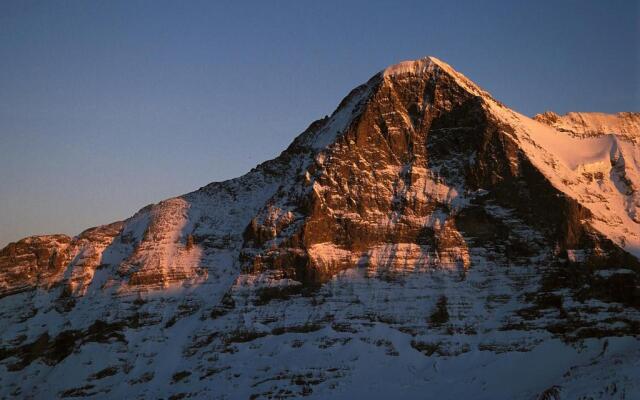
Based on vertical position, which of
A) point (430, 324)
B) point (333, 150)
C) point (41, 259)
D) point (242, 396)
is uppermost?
point (333, 150)

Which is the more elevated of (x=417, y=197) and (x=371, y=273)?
(x=417, y=197)

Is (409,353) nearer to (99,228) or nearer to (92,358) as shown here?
(92,358)

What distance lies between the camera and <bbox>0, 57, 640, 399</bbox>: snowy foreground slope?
466 ft

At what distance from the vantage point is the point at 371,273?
156 m

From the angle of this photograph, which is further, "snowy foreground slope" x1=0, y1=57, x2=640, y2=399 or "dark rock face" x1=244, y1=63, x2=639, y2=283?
"dark rock face" x1=244, y1=63, x2=639, y2=283

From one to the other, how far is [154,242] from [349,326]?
4438 centimetres

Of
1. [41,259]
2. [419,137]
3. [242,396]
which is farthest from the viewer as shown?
[41,259]

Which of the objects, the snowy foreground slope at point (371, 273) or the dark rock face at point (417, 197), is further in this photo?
the dark rock face at point (417, 197)

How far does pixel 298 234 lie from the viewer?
16150 cm

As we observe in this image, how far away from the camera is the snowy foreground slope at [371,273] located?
142 meters

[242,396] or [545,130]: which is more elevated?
[545,130]

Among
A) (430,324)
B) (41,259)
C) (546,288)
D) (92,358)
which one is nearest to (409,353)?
(430,324)

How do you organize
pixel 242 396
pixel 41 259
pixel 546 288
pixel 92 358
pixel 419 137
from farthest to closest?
1. pixel 41 259
2. pixel 419 137
3. pixel 92 358
4. pixel 546 288
5. pixel 242 396

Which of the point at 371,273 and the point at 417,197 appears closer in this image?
the point at 371,273
